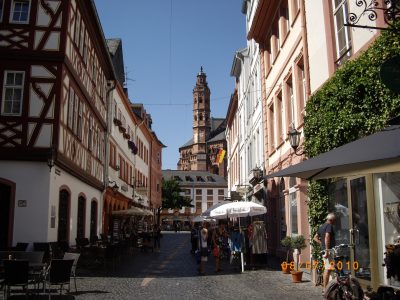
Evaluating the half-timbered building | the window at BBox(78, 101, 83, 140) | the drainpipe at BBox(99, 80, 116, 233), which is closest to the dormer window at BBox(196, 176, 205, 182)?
the drainpipe at BBox(99, 80, 116, 233)

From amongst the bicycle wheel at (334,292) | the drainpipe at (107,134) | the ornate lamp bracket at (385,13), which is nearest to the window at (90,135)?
the drainpipe at (107,134)

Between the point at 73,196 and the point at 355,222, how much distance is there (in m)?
11.6

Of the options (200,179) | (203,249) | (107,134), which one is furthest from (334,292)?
(200,179)

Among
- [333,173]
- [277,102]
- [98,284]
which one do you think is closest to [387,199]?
[333,173]

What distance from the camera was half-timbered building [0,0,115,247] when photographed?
49.6 feet

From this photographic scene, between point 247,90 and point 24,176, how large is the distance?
1759cm

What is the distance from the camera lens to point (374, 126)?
357 inches

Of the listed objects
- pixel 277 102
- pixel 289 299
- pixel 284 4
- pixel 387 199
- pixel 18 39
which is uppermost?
pixel 284 4

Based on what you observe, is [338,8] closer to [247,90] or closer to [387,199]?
[387,199]

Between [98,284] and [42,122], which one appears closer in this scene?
[98,284]

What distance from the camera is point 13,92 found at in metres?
15.8

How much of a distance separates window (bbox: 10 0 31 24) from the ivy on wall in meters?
10.2

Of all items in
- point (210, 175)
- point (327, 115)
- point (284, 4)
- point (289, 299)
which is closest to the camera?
point (289, 299)

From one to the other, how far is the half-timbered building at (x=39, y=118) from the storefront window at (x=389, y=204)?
394 inches
